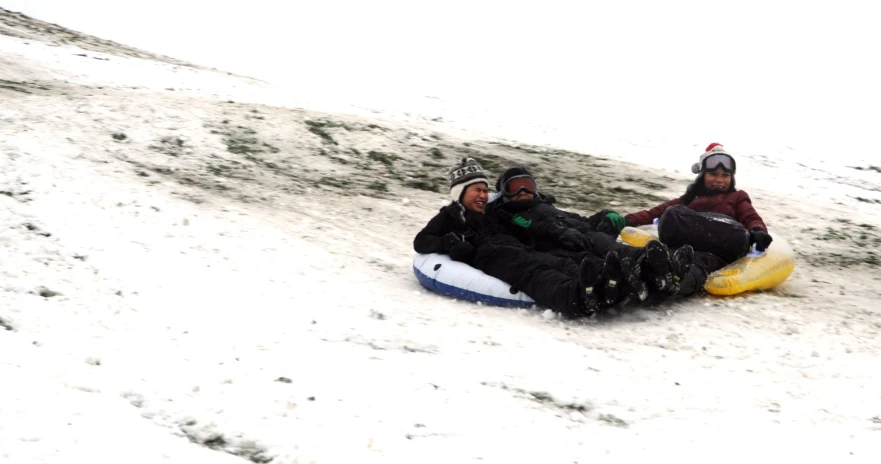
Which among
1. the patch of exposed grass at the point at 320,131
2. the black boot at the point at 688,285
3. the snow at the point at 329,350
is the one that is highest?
the black boot at the point at 688,285

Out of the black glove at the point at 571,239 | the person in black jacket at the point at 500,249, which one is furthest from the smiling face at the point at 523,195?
the black glove at the point at 571,239

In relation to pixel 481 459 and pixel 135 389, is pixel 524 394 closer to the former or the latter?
pixel 481 459

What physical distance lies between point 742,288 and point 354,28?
104192 millimetres

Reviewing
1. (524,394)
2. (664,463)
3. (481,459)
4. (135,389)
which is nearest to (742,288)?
(524,394)

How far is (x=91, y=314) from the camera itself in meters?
4.50

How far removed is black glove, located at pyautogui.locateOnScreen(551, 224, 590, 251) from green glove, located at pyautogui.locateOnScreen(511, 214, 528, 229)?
32cm

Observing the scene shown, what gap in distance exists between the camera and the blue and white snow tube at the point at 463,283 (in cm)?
574

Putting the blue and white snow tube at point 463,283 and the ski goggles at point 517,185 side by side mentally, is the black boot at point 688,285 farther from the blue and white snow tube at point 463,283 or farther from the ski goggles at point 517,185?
the ski goggles at point 517,185

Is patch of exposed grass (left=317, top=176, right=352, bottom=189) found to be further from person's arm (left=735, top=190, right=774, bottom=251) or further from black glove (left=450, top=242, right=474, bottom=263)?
person's arm (left=735, top=190, right=774, bottom=251)

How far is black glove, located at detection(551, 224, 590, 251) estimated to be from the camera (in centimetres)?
620

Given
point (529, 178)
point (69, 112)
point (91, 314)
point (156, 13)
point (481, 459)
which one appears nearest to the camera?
point (481, 459)

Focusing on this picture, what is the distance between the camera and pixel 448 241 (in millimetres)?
6223

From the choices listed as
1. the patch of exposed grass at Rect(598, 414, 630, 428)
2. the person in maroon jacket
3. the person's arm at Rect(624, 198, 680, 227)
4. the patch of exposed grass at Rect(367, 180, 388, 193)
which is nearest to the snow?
the patch of exposed grass at Rect(598, 414, 630, 428)

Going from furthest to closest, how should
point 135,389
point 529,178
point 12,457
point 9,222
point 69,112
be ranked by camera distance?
point 69,112
point 529,178
point 9,222
point 135,389
point 12,457
